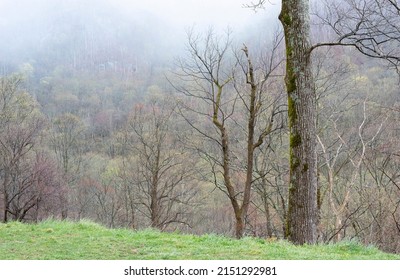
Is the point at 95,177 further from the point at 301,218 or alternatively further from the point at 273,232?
the point at 301,218

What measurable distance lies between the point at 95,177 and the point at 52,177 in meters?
10.9

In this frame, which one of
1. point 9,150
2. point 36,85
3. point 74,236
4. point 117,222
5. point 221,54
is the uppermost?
point 36,85

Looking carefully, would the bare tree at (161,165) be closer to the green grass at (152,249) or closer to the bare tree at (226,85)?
the bare tree at (226,85)

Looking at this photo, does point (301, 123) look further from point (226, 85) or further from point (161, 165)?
point (161, 165)

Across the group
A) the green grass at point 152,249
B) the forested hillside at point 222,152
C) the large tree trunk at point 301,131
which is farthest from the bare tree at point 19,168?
the large tree trunk at point 301,131

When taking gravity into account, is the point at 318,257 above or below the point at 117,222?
above

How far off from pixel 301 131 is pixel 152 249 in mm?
3028

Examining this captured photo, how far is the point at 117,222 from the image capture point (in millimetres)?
32781

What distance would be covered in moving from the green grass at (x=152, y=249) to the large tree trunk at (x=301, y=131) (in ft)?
2.03

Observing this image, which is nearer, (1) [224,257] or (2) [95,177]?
(1) [224,257]

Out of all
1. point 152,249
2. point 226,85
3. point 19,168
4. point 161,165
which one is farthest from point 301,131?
point 19,168

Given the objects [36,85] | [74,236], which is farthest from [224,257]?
[36,85]

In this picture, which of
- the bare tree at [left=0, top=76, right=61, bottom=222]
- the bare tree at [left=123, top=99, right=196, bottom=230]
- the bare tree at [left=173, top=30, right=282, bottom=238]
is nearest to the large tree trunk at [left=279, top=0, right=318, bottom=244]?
the bare tree at [left=173, top=30, right=282, bottom=238]

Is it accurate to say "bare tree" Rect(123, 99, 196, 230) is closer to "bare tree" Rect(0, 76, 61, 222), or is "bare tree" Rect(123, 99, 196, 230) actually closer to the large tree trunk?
"bare tree" Rect(0, 76, 61, 222)
